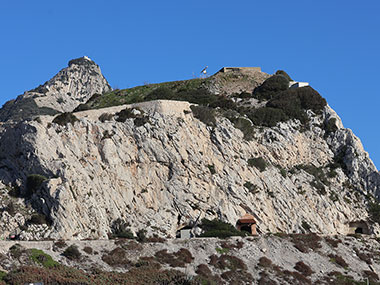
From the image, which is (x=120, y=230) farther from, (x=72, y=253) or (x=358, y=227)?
(x=358, y=227)

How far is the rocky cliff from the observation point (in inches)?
2297

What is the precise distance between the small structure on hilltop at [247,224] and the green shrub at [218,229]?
5.76 ft

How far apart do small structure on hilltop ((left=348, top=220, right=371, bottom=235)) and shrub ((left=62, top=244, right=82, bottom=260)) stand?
120 feet

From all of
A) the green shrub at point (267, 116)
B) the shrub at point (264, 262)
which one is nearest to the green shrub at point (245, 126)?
the green shrub at point (267, 116)

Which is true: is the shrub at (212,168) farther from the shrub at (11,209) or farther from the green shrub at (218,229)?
the shrub at (11,209)

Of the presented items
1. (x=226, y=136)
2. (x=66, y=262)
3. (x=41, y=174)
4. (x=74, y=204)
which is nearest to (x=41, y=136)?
(x=41, y=174)

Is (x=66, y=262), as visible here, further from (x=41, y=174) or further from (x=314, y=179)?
(x=314, y=179)

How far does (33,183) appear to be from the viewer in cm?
5844

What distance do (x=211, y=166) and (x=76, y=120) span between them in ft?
54.5

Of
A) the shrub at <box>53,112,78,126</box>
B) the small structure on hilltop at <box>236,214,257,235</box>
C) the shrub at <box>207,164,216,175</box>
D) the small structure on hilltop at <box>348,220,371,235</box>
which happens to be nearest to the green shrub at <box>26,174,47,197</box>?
the shrub at <box>53,112,78,126</box>

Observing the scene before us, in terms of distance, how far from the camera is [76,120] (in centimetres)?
6681

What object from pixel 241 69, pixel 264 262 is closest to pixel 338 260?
pixel 264 262

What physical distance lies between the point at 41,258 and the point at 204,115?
34313 mm

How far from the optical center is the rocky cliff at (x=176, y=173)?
58.3m
